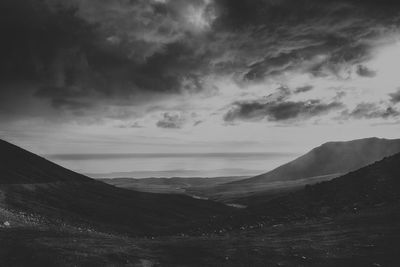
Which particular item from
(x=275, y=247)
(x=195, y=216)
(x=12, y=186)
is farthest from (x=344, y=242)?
(x=195, y=216)

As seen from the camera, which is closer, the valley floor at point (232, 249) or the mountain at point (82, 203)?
the valley floor at point (232, 249)

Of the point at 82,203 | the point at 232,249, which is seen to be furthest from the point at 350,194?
the point at 82,203

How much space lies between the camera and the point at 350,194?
2581 inches

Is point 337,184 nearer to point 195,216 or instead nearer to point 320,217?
point 320,217

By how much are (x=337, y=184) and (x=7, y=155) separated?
441 ft

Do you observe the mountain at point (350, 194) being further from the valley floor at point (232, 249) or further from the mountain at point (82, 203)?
the mountain at point (82, 203)

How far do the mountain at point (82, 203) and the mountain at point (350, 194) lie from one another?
2061 cm

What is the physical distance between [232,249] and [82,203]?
90550 millimetres

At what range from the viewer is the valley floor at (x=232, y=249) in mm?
34531

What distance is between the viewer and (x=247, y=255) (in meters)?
37.7

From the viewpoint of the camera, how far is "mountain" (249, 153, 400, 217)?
2415 inches

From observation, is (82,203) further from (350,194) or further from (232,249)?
(232,249)

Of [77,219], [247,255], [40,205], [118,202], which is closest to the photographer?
[247,255]

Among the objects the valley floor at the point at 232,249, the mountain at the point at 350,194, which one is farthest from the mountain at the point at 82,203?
the valley floor at the point at 232,249
